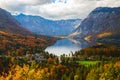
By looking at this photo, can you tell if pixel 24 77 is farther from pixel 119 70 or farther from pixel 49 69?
pixel 49 69

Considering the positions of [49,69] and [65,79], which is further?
[49,69]

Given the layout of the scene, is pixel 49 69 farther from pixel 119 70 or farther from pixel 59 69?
pixel 119 70

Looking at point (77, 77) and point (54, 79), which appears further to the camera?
point (54, 79)

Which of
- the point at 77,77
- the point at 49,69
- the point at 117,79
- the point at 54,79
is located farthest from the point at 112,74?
the point at 49,69

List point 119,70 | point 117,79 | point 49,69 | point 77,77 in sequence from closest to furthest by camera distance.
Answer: point 117,79, point 119,70, point 77,77, point 49,69

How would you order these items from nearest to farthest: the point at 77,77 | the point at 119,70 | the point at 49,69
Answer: the point at 119,70, the point at 77,77, the point at 49,69

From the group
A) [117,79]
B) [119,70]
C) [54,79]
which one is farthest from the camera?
[54,79]

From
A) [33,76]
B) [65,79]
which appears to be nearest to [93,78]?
[65,79]

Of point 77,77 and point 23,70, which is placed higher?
point 23,70

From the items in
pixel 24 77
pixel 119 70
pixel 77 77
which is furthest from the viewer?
pixel 77 77
